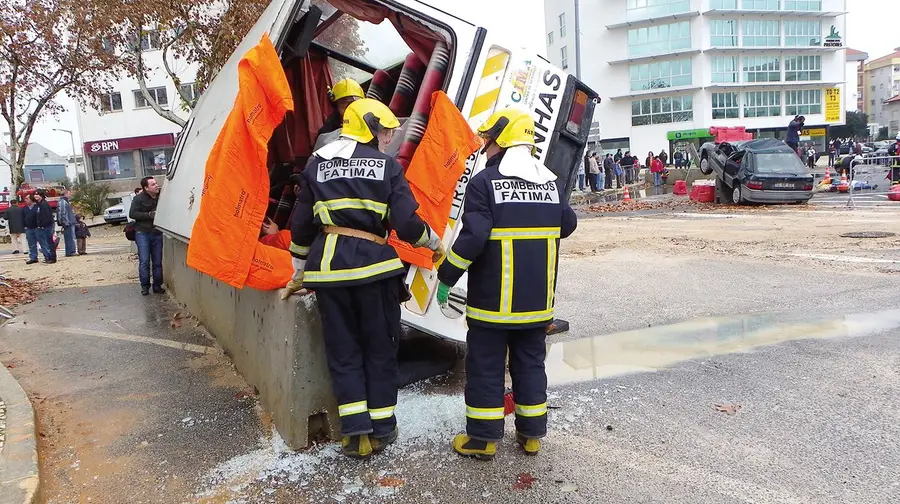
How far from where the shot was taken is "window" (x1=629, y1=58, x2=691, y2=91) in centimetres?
5450

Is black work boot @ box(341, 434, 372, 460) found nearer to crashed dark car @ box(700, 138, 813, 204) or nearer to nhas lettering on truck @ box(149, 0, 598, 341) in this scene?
nhas lettering on truck @ box(149, 0, 598, 341)

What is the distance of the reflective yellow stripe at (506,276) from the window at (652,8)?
189 ft

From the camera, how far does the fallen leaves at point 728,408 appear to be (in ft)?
12.5

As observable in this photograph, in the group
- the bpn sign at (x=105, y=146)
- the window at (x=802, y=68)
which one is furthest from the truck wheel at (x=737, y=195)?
the window at (x=802, y=68)

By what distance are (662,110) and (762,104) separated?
868 cm

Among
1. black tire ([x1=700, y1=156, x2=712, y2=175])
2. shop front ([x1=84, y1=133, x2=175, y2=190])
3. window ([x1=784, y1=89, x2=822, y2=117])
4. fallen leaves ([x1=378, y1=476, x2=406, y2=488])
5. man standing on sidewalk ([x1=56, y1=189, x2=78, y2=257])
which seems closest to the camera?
fallen leaves ([x1=378, y1=476, x2=406, y2=488])

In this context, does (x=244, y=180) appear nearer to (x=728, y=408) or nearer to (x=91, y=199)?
(x=728, y=408)

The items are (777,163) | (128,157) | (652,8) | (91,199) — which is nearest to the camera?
(777,163)

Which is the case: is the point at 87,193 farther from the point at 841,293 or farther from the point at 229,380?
the point at 841,293

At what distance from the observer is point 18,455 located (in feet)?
11.1

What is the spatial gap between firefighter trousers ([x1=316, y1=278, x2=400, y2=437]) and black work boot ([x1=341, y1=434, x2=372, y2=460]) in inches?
1.7

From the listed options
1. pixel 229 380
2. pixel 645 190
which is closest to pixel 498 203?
pixel 229 380

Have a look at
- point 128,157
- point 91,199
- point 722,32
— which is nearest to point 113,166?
point 128,157

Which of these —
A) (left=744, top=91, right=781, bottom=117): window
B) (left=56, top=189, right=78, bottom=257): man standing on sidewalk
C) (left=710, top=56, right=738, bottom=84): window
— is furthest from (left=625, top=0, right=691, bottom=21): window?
(left=56, top=189, right=78, bottom=257): man standing on sidewalk
